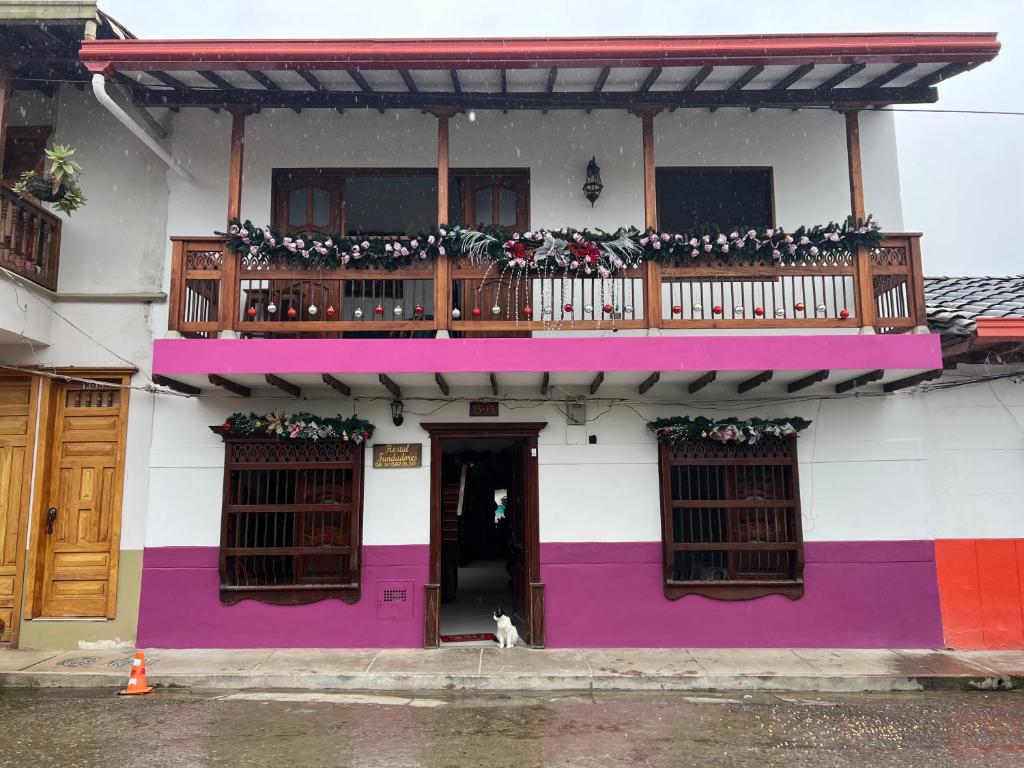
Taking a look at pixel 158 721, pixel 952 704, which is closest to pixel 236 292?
pixel 158 721

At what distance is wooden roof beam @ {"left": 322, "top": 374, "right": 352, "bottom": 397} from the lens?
24.8 ft

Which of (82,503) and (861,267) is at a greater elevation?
(861,267)

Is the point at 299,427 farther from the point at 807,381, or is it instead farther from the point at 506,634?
the point at 807,381

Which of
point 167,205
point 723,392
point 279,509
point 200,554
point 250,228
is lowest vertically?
point 200,554

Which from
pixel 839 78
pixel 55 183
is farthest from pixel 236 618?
pixel 839 78

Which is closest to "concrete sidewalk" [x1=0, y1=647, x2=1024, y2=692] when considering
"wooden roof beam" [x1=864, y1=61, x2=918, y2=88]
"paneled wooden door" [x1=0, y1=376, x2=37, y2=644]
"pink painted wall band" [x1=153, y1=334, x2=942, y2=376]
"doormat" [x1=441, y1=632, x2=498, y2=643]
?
"doormat" [x1=441, y1=632, x2=498, y2=643]

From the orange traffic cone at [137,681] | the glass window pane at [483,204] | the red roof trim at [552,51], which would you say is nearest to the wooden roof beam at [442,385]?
the glass window pane at [483,204]

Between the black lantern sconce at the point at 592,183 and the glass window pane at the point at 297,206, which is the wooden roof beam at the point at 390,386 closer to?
the glass window pane at the point at 297,206

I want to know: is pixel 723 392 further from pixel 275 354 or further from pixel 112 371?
pixel 112 371

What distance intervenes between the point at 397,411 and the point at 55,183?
Result: 442 centimetres

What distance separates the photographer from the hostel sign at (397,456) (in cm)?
A: 830

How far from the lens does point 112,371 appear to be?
8.52 m

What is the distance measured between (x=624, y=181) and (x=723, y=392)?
2906mm

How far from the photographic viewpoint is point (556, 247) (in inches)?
303
